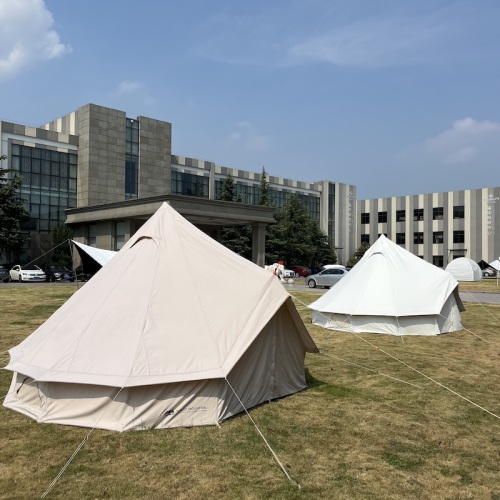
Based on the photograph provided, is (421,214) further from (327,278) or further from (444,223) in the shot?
(327,278)

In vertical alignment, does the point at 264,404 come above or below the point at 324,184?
below

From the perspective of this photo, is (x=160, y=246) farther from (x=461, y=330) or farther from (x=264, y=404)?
(x=461, y=330)

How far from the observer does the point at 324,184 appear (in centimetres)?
8019

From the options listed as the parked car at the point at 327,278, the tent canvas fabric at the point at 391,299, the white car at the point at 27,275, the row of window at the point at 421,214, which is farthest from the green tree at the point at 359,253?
the tent canvas fabric at the point at 391,299

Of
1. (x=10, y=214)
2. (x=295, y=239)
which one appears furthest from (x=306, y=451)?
(x=295, y=239)

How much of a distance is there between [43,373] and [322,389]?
428cm

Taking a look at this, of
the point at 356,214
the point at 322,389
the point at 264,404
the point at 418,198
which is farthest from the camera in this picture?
the point at 356,214

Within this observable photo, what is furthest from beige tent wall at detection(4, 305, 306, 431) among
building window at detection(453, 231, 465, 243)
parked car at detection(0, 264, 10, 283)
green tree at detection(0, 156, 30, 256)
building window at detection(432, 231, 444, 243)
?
building window at detection(432, 231, 444, 243)

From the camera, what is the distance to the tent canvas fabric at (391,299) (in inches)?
543

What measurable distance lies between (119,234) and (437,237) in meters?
48.2

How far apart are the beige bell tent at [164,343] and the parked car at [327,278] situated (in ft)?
86.2

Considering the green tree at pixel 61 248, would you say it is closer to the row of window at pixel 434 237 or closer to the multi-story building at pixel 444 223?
the row of window at pixel 434 237

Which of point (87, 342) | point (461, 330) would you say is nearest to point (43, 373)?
point (87, 342)

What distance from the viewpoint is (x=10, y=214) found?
137 feet
